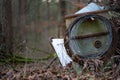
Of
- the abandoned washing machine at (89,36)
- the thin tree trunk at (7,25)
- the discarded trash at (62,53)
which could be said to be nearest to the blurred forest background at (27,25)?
the thin tree trunk at (7,25)

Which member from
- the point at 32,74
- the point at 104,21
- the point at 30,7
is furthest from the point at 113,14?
the point at 30,7

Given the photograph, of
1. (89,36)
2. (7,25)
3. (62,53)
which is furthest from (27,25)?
(89,36)

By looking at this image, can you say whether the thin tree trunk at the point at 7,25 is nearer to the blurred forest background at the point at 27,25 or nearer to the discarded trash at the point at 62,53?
the blurred forest background at the point at 27,25

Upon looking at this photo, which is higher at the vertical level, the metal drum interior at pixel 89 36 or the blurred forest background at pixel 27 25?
the metal drum interior at pixel 89 36

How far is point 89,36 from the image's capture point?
567 cm

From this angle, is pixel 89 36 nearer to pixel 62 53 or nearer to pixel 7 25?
pixel 62 53

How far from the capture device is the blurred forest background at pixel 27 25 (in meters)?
8.65

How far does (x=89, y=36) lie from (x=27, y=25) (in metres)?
13.3

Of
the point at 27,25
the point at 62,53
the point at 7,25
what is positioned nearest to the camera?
the point at 62,53

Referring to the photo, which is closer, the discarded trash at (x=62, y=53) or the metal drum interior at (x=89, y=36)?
the metal drum interior at (x=89, y=36)

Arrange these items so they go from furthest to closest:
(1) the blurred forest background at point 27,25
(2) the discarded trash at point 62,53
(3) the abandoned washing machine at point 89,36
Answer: (1) the blurred forest background at point 27,25 < (2) the discarded trash at point 62,53 < (3) the abandoned washing machine at point 89,36

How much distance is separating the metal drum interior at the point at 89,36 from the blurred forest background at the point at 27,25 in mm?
1171

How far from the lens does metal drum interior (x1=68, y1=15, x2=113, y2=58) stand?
555 cm

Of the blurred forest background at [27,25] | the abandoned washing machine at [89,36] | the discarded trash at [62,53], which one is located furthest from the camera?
the blurred forest background at [27,25]
